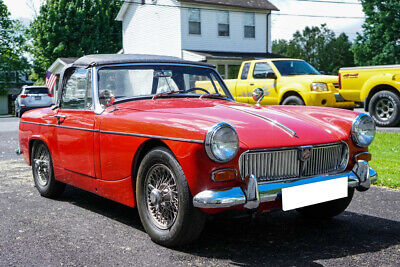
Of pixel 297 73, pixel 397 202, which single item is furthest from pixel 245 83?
pixel 397 202

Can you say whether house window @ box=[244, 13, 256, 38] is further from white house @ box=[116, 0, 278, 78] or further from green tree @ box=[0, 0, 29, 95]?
green tree @ box=[0, 0, 29, 95]

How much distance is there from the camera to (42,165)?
5859 mm

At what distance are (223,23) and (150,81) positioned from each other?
23727 mm

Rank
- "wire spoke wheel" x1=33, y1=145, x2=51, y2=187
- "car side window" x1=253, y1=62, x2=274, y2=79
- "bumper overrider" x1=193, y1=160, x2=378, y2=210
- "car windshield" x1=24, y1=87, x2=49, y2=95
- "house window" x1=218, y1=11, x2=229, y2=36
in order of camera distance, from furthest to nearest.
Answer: "house window" x1=218, y1=11, x2=229, y2=36 < "car windshield" x1=24, y1=87, x2=49, y2=95 < "car side window" x1=253, y1=62, x2=274, y2=79 < "wire spoke wheel" x1=33, y1=145, x2=51, y2=187 < "bumper overrider" x1=193, y1=160, x2=378, y2=210

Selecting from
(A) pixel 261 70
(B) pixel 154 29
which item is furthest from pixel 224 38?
(A) pixel 261 70

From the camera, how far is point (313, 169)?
153 inches

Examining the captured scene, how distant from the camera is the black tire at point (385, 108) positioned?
1190 centimetres

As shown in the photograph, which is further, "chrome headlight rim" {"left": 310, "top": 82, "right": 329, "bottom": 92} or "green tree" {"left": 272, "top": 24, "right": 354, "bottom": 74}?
"green tree" {"left": 272, "top": 24, "right": 354, "bottom": 74}

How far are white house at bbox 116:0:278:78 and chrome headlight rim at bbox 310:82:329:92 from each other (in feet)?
44.3

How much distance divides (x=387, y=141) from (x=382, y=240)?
6512mm

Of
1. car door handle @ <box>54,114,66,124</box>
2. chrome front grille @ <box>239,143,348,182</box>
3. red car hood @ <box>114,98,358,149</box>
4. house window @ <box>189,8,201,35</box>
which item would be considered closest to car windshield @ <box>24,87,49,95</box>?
house window @ <box>189,8,201,35</box>

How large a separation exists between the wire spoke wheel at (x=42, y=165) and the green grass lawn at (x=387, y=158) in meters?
4.23

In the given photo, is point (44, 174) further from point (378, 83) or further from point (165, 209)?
point (378, 83)

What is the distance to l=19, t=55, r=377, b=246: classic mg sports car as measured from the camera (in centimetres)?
345
